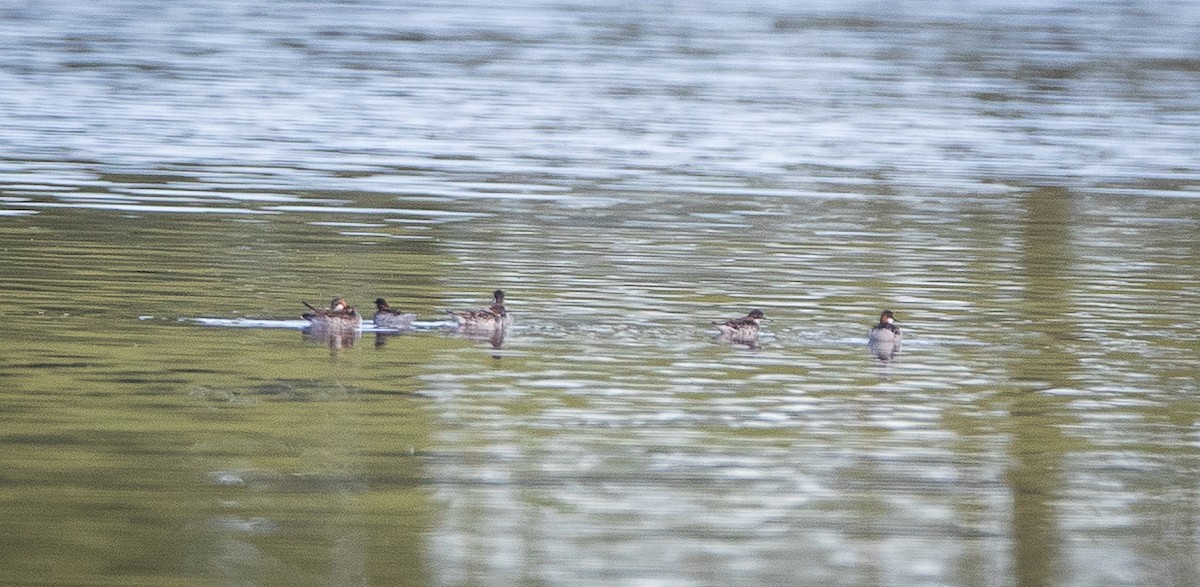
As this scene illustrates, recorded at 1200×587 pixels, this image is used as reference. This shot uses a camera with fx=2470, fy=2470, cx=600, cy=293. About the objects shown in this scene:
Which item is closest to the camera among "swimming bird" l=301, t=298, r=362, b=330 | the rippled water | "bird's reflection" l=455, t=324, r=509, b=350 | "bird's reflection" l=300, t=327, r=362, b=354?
the rippled water

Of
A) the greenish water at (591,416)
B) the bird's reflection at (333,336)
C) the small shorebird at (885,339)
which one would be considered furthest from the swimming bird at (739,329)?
the bird's reflection at (333,336)

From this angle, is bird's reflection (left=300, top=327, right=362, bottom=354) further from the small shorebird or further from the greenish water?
the small shorebird

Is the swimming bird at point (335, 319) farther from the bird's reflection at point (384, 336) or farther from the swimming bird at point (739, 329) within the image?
the swimming bird at point (739, 329)

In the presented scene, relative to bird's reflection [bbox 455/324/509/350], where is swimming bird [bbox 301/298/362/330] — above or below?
above

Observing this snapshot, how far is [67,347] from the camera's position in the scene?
1675cm

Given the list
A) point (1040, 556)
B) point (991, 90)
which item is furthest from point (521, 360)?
point (991, 90)

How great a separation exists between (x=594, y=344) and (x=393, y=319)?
153 centimetres

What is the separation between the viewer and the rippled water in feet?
39.5

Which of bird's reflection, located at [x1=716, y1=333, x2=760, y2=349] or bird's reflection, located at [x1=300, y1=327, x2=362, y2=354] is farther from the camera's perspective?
bird's reflection, located at [x1=716, y1=333, x2=760, y2=349]

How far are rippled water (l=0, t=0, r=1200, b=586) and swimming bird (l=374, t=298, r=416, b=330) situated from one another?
8cm

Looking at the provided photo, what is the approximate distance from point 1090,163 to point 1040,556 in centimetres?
2279

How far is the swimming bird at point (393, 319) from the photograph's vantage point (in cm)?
1795

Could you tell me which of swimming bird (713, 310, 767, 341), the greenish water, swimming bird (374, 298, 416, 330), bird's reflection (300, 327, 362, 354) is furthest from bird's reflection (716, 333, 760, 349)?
bird's reflection (300, 327, 362, 354)

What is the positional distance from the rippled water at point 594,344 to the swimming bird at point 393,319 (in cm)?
8
